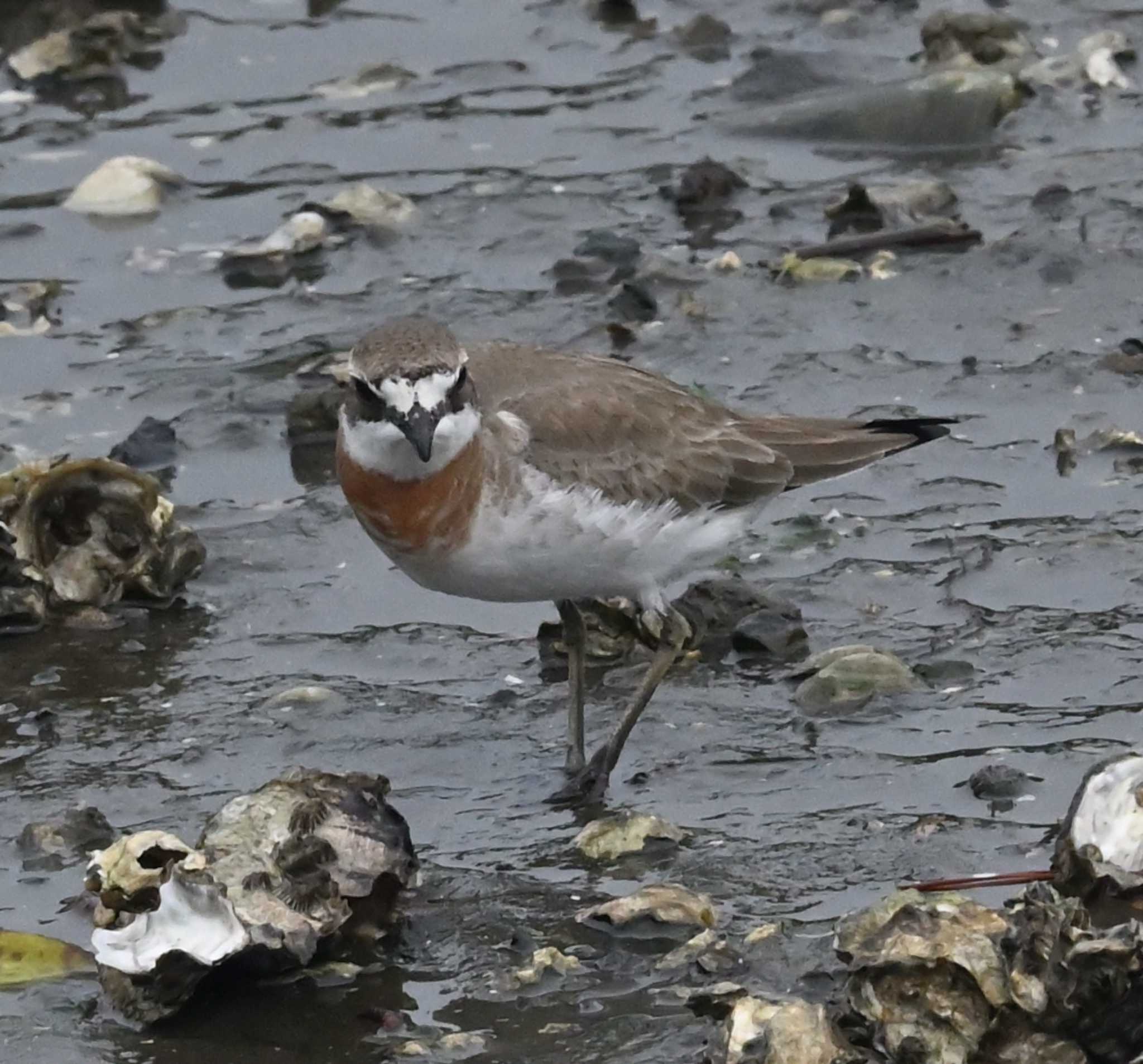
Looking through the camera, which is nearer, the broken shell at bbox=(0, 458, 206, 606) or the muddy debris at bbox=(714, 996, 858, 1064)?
the muddy debris at bbox=(714, 996, 858, 1064)

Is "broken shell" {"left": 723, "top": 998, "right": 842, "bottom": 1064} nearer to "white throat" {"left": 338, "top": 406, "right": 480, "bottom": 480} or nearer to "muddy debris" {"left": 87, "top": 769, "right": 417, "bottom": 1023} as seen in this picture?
"muddy debris" {"left": 87, "top": 769, "right": 417, "bottom": 1023}

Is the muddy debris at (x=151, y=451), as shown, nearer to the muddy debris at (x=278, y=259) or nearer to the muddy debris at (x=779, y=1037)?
the muddy debris at (x=278, y=259)

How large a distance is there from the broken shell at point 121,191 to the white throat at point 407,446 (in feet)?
16.5

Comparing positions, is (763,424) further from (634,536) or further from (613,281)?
(613,281)

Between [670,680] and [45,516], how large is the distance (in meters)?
2.32

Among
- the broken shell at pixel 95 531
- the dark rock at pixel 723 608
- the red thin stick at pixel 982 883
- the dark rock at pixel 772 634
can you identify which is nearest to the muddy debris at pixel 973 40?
the dark rock at pixel 723 608

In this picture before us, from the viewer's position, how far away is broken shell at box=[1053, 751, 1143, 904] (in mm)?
5641

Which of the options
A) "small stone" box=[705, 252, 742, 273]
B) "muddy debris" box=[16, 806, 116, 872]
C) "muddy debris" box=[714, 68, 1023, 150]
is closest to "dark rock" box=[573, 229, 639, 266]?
"small stone" box=[705, 252, 742, 273]

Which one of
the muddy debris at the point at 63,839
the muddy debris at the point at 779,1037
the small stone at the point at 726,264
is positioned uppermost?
the muddy debris at the point at 779,1037

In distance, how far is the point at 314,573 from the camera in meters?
8.83

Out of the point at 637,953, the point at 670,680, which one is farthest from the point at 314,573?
the point at 637,953

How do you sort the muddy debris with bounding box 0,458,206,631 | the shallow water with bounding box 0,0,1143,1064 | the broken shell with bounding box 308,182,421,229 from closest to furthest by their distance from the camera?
1. the shallow water with bounding box 0,0,1143,1064
2. the muddy debris with bounding box 0,458,206,631
3. the broken shell with bounding box 308,182,421,229

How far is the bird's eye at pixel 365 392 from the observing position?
6988mm

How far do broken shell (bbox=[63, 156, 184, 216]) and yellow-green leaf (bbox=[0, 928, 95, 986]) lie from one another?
631cm
